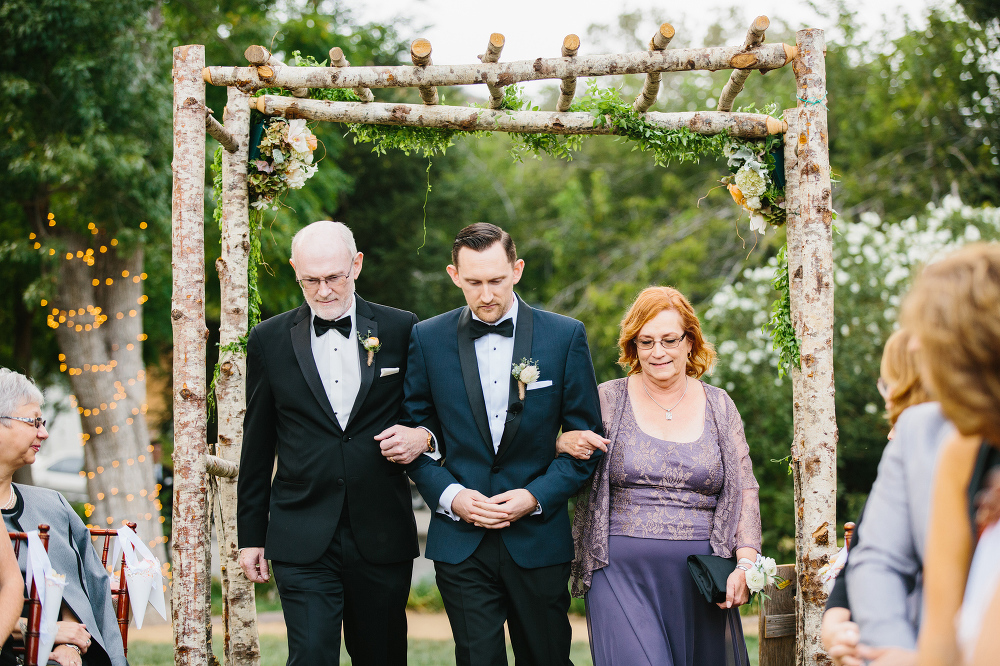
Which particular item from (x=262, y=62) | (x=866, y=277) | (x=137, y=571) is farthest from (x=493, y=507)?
(x=866, y=277)

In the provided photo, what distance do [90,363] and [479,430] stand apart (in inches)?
333

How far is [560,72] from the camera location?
4.05 meters

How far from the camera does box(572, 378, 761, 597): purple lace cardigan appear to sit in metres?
3.85

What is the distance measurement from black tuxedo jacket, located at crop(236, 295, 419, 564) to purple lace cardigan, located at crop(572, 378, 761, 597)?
780 mm

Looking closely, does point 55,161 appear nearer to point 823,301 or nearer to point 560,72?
point 560,72

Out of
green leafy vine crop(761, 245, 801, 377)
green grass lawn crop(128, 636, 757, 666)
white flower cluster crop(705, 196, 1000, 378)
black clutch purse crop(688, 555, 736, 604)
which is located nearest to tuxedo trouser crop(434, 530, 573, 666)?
black clutch purse crop(688, 555, 736, 604)

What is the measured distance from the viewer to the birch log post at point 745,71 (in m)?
3.94

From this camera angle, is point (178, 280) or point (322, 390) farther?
point (178, 280)

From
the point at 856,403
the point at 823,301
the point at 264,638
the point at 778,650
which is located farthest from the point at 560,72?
the point at 856,403

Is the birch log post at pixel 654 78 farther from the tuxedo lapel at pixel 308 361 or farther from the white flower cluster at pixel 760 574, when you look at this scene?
the white flower cluster at pixel 760 574

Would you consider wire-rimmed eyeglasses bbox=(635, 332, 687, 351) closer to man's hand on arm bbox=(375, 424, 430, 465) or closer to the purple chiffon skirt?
the purple chiffon skirt

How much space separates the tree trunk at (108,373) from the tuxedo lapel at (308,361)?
7.45m

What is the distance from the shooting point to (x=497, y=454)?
146 inches

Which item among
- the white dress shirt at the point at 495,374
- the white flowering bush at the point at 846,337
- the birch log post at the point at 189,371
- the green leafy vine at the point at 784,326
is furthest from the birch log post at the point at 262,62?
the white flowering bush at the point at 846,337
